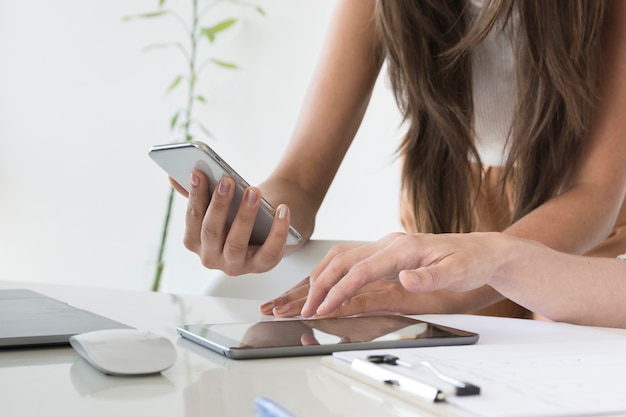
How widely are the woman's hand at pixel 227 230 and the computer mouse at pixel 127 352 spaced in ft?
1.15

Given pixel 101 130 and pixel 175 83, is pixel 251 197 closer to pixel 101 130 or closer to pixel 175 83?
pixel 175 83

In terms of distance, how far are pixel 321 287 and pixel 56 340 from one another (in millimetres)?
261

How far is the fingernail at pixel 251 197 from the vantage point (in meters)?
0.96

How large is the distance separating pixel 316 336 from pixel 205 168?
29cm

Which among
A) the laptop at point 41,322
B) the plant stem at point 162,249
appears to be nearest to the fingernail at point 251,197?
the laptop at point 41,322

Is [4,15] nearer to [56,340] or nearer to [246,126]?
[246,126]

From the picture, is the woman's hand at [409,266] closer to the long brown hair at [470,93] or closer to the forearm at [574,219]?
the forearm at [574,219]

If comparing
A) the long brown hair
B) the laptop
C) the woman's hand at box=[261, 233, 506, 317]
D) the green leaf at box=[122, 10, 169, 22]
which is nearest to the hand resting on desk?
the woman's hand at box=[261, 233, 506, 317]

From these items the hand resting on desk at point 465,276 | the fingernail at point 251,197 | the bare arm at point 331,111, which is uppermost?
the bare arm at point 331,111

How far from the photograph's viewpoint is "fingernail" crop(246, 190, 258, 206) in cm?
96

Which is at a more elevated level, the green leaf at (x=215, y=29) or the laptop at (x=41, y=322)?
the green leaf at (x=215, y=29)

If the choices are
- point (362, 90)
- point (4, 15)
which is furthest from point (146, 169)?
point (362, 90)

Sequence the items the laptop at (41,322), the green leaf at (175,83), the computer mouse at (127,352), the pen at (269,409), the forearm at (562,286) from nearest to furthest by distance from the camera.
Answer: the pen at (269,409) < the computer mouse at (127,352) < the laptop at (41,322) < the forearm at (562,286) < the green leaf at (175,83)

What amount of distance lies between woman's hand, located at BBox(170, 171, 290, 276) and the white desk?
0.24 m
